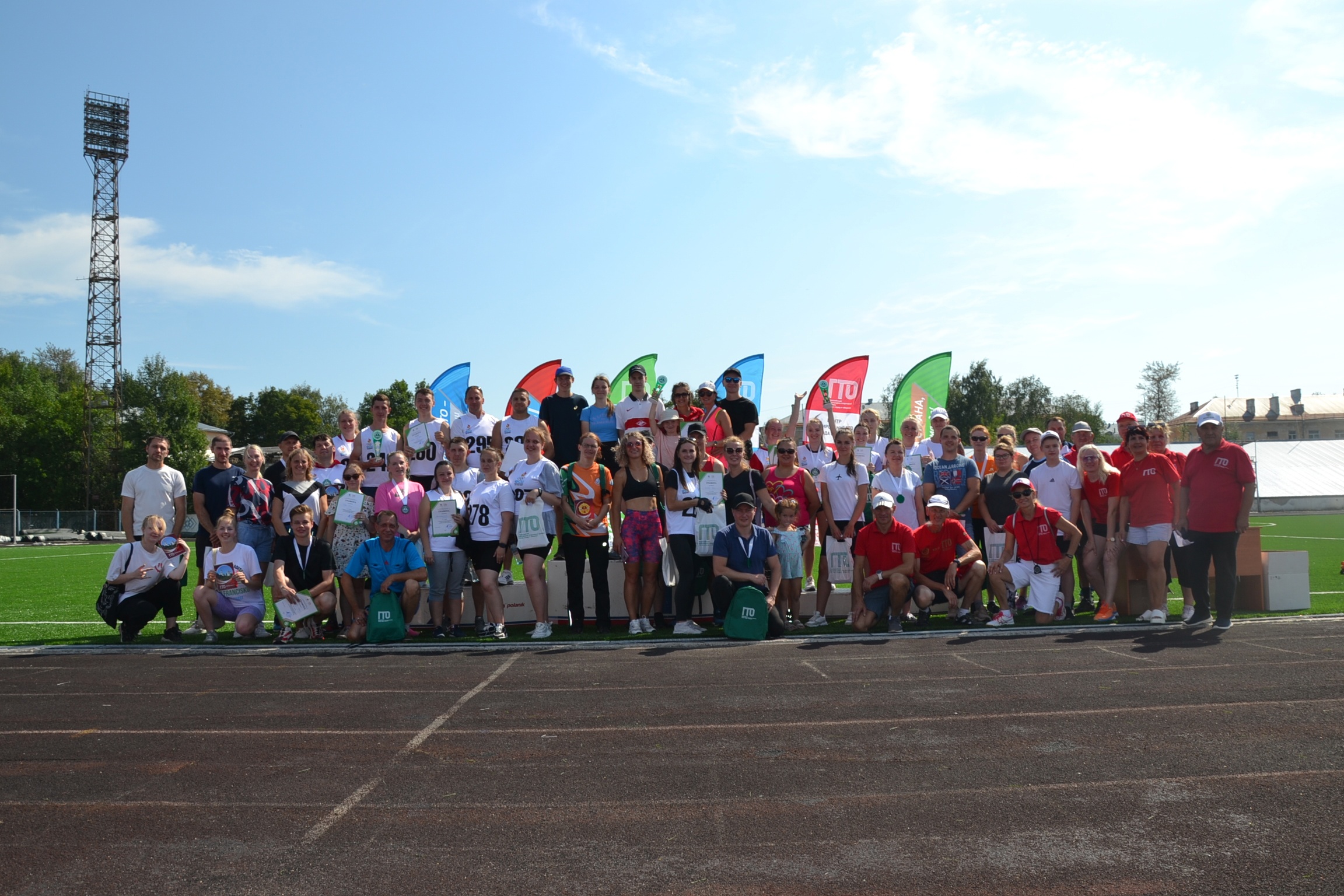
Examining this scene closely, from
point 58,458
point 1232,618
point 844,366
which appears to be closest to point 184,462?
point 58,458

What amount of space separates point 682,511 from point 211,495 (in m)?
4.97

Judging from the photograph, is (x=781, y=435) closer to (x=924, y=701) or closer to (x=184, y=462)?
(x=924, y=701)

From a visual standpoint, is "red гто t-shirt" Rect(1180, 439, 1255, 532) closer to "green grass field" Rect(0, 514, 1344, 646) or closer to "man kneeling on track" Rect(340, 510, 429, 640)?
"green grass field" Rect(0, 514, 1344, 646)

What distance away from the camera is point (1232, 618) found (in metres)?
8.88

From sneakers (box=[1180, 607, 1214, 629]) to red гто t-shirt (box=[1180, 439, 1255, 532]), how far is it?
831mm

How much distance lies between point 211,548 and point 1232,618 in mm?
10428

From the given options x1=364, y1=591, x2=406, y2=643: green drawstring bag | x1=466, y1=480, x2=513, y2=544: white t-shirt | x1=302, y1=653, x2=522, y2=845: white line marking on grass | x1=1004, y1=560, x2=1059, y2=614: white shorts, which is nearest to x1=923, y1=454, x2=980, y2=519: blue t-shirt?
x1=1004, y1=560, x2=1059, y2=614: white shorts

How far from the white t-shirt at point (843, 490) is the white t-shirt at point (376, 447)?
482 centimetres

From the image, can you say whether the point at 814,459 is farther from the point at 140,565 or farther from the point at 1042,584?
the point at 140,565

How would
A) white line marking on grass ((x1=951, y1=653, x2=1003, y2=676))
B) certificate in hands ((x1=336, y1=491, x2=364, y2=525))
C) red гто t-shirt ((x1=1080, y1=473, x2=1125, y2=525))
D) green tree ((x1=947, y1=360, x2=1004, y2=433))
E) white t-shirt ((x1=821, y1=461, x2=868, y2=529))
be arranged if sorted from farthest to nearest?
green tree ((x1=947, y1=360, x2=1004, y2=433)), white t-shirt ((x1=821, y1=461, x2=868, y2=529)), red гто t-shirt ((x1=1080, y1=473, x2=1125, y2=525)), certificate in hands ((x1=336, y1=491, x2=364, y2=525)), white line marking on grass ((x1=951, y1=653, x2=1003, y2=676))

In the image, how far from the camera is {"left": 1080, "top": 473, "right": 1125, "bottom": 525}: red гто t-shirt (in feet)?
30.2

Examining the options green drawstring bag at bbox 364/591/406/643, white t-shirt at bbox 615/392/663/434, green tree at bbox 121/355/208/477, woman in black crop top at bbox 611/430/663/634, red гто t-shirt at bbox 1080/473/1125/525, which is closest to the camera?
green drawstring bag at bbox 364/591/406/643

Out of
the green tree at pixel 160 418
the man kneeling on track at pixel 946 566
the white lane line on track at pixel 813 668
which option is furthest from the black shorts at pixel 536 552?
the green tree at pixel 160 418

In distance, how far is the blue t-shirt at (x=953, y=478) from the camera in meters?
9.66
